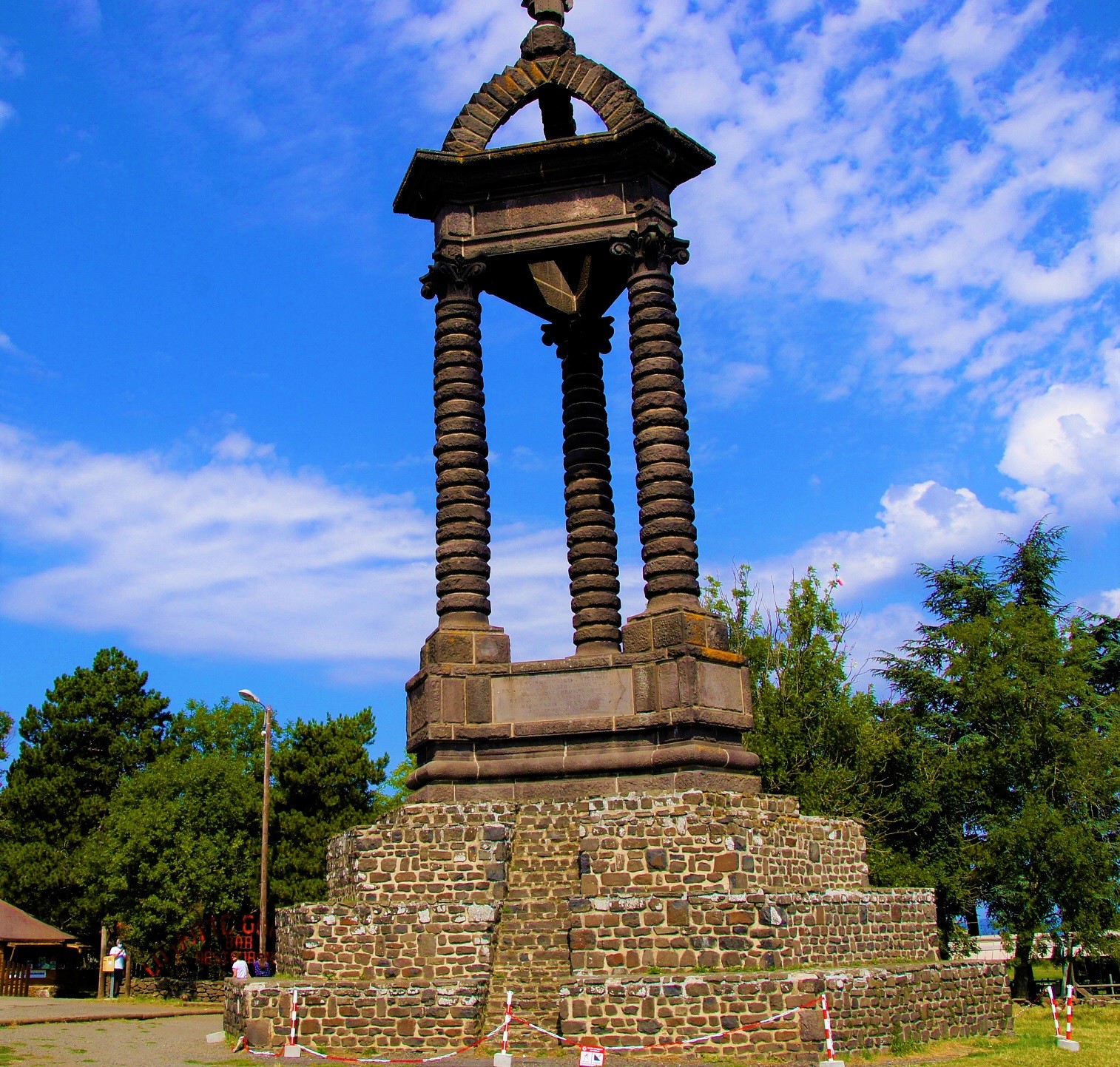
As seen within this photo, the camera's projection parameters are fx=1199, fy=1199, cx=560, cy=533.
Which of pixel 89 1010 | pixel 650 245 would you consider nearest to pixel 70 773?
pixel 89 1010

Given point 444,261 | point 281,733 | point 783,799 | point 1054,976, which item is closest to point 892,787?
point 1054,976

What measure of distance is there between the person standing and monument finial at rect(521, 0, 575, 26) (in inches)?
887

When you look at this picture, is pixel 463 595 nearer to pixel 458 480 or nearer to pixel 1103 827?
pixel 458 480

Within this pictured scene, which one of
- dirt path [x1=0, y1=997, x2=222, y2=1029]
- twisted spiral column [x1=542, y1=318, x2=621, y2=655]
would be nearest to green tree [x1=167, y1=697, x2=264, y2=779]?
dirt path [x1=0, y1=997, x2=222, y2=1029]

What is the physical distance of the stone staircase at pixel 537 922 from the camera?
13703 millimetres

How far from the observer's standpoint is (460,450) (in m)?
17.2

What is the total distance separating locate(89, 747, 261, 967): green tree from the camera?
106 ft

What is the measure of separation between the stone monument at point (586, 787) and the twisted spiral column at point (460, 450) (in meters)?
0.04

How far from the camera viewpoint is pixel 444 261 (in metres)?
18.0

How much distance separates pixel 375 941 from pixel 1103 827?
72.4 feet

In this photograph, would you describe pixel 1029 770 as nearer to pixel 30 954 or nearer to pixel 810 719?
pixel 810 719

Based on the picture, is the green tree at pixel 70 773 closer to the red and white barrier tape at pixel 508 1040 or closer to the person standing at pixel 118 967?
the person standing at pixel 118 967

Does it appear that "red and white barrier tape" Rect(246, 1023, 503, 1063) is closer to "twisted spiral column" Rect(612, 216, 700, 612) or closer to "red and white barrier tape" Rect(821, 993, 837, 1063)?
"red and white barrier tape" Rect(821, 993, 837, 1063)

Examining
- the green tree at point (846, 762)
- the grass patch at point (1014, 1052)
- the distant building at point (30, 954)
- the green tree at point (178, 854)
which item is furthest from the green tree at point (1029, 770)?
the distant building at point (30, 954)
